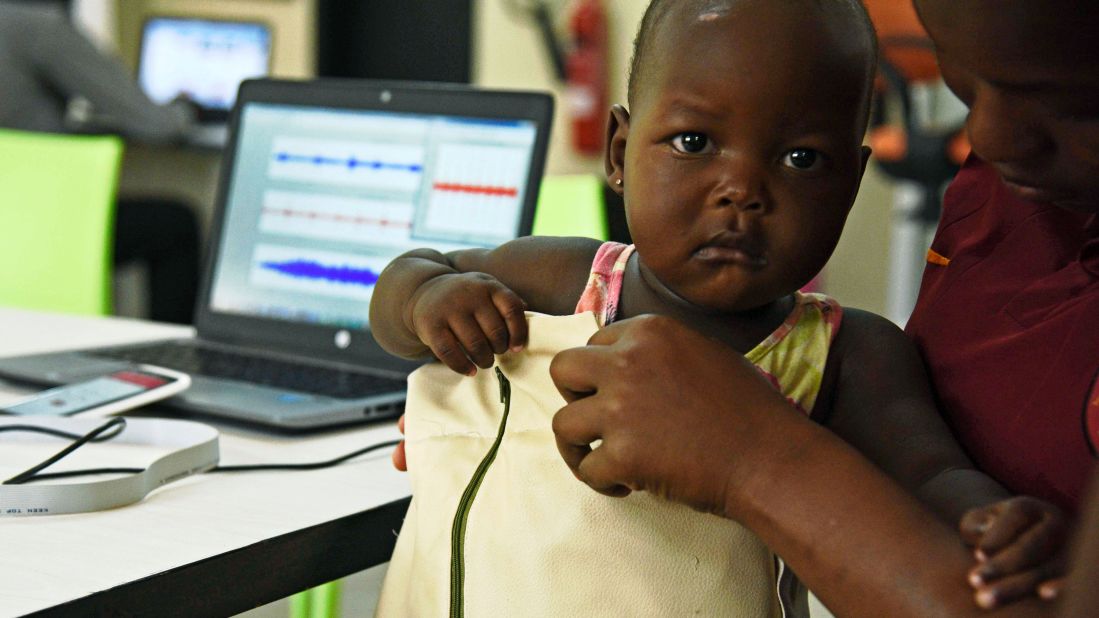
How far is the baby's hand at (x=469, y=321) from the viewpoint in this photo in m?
0.77

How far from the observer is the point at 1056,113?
22.6 inches

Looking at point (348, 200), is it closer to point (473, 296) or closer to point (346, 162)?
point (346, 162)

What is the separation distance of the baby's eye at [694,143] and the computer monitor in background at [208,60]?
466 cm

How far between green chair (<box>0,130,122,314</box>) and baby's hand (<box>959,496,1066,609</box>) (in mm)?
1962

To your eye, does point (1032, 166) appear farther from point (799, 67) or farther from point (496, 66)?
point (496, 66)

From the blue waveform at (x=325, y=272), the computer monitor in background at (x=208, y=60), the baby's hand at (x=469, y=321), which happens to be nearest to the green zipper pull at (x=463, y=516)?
the baby's hand at (x=469, y=321)

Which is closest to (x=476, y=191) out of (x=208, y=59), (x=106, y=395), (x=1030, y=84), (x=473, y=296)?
(x=106, y=395)

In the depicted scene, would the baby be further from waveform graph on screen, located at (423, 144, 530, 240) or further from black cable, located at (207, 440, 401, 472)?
waveform graph on screen, located at (423, 144, 530, 240)

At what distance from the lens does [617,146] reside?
2.77ft

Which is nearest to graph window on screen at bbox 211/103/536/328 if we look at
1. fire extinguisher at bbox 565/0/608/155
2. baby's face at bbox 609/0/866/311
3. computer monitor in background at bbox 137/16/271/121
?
baby's face at bbox 609/0/866/311

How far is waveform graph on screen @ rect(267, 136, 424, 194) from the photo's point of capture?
1.40 metres

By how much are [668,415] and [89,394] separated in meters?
0.68

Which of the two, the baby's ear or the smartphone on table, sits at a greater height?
the baby's ear

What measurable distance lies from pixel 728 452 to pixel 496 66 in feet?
15.3
